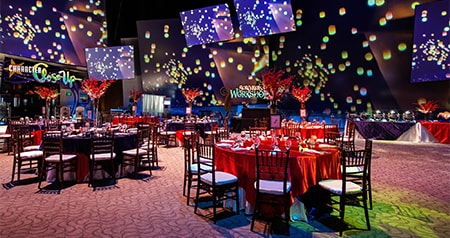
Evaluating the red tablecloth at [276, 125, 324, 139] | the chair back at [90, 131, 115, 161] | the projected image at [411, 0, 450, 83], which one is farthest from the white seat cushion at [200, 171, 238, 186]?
the projected image at [411, 0, 450, 83]

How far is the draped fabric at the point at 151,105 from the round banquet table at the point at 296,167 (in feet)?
31.1

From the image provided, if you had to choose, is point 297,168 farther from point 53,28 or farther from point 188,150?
point 53,28

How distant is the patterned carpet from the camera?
8.73ft

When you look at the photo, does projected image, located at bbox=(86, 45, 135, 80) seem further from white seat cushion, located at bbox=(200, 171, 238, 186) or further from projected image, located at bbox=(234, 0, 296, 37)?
white seat cushion, located at bbox=(200, 171, 238, 186)

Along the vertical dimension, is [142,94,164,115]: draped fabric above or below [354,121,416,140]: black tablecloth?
above

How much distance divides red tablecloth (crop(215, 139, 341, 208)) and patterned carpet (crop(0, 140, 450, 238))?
363 mm

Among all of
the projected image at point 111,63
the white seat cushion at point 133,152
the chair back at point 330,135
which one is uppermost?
the projected image at point 111,63

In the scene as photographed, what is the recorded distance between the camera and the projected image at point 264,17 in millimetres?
10528

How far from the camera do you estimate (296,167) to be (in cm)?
287

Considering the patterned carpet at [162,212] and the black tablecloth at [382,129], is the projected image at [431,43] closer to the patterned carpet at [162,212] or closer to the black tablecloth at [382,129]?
the black tablecloth at [382,129]

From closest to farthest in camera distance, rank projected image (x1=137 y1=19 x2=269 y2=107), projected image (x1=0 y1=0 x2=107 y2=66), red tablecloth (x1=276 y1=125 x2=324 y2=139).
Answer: red tablecloth (x1=276 y1=125 x2=324 y2=139), projected image (x1=0 y1=0 x2=107 y2=66), projected image (x1=137 y1=19 x2=269 y2=107)

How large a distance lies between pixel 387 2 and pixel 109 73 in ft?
36.6

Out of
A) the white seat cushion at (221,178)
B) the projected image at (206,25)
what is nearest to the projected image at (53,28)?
the projected image at (206,25)

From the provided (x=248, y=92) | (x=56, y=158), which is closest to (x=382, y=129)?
(x=248, y=92)
